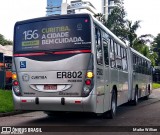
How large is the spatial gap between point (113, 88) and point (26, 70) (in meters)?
3.60

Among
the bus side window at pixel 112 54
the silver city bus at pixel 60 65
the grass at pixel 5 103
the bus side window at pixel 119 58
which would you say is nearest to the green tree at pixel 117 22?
the grass at pixel 5 103

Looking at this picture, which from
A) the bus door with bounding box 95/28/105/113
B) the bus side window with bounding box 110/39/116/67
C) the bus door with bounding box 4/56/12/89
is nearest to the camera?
the bus door with bounding box 95/28/105/113

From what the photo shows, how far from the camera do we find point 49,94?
916cm

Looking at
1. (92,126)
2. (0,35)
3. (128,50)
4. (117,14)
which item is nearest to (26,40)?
(92,126)

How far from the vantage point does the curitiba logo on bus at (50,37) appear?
9398mm

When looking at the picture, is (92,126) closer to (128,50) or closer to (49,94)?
(49,94)

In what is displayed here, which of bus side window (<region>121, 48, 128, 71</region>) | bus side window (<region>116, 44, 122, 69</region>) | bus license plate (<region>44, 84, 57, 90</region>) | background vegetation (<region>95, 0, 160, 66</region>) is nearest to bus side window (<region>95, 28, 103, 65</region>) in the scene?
bus license plate (<region>44, 84, 57, 90</region>)

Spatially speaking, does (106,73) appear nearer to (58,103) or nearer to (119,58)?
(58,103)

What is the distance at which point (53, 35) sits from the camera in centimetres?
952

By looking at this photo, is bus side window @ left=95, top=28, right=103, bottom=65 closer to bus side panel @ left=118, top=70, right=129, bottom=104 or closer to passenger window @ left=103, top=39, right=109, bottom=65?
passenger window @ left=103, top=39, right=109, bottom=65

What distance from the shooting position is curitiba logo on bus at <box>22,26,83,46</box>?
9398 millimetres

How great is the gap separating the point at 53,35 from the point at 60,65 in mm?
1000

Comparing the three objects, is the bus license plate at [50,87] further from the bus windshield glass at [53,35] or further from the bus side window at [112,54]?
the bus side window at [112,54]

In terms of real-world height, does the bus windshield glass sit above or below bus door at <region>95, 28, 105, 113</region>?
above
